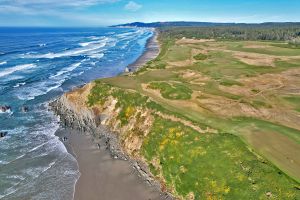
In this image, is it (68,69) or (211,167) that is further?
(68,69)

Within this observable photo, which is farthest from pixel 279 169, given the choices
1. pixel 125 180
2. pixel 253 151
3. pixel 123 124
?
pixel 123 124

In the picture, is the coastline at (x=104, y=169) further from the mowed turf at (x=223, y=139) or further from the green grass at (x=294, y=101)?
the green grass at (x=294, y=101)

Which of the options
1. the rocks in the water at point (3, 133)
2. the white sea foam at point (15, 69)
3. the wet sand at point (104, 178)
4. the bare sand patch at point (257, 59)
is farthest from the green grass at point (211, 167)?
the white sea foam at point (15, 69)

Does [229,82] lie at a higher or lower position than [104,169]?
higher

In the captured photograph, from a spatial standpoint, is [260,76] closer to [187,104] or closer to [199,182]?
[187,104]

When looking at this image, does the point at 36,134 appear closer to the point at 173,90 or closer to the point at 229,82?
the point at 173,90

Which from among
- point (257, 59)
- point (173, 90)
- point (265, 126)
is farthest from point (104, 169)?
point (257, 59)
